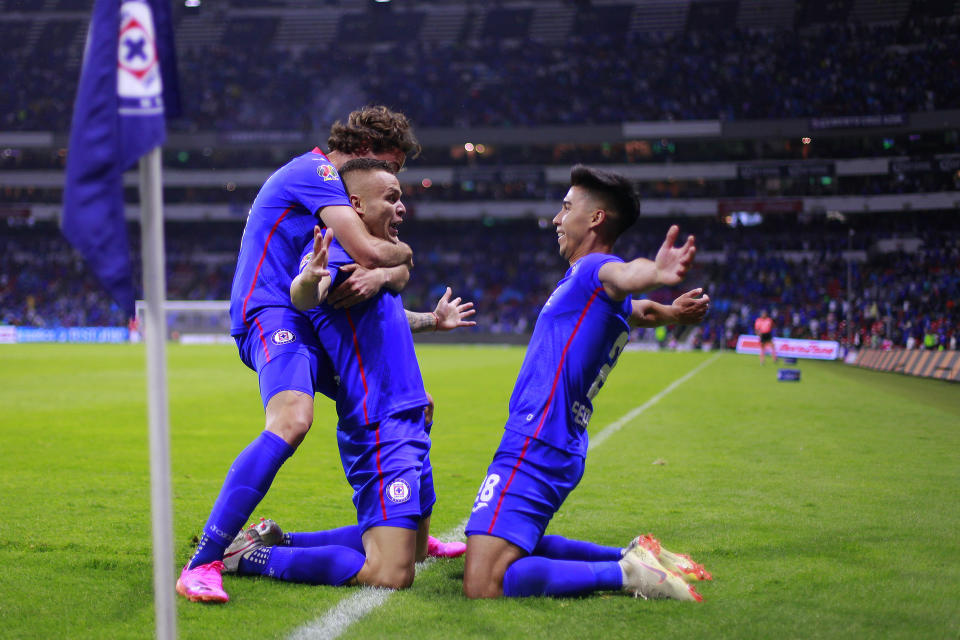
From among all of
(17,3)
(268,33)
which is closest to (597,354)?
(268,33)

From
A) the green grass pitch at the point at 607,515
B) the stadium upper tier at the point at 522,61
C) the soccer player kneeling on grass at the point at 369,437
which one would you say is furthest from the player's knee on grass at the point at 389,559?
the stadium upper tier at the point at 522,61

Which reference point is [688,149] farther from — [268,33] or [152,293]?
[152,293]

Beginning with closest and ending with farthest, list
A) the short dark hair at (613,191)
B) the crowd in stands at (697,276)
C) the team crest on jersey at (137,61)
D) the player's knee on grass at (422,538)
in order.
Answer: the team crest on jersey at (137,61), the short dark hair at (613,191), the player's knee on grass at (422,538), the crowd in stands at (697,276)

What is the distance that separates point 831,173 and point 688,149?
843cm

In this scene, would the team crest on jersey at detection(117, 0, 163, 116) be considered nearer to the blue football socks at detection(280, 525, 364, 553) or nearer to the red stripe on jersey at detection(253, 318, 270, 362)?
the red stripe on jersey at detection(253, 318, 270, 362)

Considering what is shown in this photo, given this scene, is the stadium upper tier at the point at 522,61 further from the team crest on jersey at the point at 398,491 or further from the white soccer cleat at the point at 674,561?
the team crest on jersey at the point at 398,491

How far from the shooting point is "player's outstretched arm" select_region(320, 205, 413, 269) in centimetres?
408

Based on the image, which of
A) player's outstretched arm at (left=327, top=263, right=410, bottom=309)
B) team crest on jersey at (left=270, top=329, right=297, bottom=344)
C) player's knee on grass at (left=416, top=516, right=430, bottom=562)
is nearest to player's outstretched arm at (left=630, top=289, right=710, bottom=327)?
player's outstretched arm at (left=327, top=263, right=410, bottom=309)

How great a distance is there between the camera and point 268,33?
204 ft

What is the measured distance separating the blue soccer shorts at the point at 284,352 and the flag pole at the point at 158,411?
1.45m

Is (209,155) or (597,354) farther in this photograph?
(209,155)

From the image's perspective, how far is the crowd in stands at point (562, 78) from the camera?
4850 centimetres

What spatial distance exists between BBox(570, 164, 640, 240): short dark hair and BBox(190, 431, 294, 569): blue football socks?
1.90 m

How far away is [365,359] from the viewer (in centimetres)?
434
